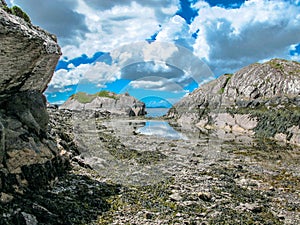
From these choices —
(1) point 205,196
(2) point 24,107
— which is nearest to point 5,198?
(2) point 24,107

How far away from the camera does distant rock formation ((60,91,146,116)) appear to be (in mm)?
142875

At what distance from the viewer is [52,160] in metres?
16.1

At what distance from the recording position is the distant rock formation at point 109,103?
14288 centimetres

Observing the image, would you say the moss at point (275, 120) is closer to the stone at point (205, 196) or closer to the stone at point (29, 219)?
the stone at point (205, 196)

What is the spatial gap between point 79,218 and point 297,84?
238 ft

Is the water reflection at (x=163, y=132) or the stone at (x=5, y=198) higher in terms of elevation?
the stone at (x=5, y=198)

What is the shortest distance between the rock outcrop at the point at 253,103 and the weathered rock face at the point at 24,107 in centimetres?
4227

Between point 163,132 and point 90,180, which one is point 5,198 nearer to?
point 90,180

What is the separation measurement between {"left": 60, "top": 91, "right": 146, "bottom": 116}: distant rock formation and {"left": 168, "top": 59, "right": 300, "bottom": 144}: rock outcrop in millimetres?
38549

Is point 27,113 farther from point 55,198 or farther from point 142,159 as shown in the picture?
point 142,159

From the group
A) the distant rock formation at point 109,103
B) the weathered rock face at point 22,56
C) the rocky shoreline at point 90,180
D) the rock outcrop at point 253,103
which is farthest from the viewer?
the distant rock formation at point 109,103

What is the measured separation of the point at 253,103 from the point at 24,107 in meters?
66.7

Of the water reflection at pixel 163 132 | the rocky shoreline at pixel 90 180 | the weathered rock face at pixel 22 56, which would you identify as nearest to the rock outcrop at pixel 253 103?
the water reflection at pixel 163 132

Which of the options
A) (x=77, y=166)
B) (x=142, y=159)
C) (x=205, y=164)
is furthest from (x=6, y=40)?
(x=205, y=164)
